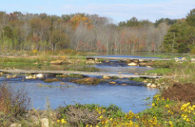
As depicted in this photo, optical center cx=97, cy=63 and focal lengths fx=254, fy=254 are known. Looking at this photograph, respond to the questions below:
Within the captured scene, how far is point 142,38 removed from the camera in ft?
188

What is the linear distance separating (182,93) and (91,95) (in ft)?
16.6

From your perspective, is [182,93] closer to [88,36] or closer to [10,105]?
[10,105]

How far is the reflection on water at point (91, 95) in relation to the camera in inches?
397

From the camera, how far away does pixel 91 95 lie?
38.8 feet

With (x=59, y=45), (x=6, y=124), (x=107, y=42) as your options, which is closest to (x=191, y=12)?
(x=107, y=42)

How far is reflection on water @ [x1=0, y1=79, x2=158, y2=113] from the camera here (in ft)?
33.1

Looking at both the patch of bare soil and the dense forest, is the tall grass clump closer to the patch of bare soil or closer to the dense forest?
Result: the patch of bare soil

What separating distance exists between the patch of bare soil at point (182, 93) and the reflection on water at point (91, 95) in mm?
1463

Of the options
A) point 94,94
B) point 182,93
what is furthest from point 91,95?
point 182,93

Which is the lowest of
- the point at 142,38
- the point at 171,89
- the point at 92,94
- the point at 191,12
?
the point at 92,94

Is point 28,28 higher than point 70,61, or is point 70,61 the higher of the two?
point 28,28

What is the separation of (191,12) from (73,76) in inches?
1641

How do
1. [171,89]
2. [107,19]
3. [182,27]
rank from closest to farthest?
[171,89] → [182,27] → [107,19]

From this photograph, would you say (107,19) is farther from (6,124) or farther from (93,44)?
(6,124)
